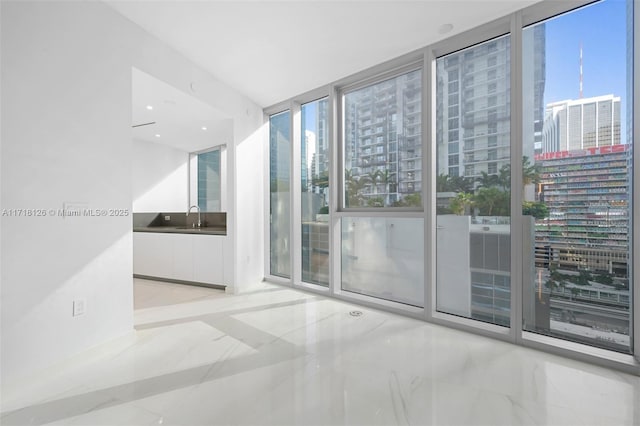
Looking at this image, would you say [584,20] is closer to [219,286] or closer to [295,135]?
[295,135]

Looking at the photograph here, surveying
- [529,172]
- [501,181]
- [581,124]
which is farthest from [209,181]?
[581,124]

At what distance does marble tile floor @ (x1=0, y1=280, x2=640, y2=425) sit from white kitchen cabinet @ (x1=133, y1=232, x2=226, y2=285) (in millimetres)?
1386

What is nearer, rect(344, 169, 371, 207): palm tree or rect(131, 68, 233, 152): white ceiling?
rect(131, 68, 233, 152): white ceiling

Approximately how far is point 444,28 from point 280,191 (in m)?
2.73

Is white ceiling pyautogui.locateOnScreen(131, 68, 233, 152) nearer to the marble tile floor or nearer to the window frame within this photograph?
the window frame

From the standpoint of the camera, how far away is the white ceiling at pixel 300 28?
223 centimetres

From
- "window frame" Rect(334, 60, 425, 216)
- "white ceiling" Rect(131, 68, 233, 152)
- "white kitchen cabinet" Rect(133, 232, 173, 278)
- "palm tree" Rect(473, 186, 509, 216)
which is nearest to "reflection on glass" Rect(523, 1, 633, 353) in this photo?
"palm tree" Rect(473, 186, 509, 216)

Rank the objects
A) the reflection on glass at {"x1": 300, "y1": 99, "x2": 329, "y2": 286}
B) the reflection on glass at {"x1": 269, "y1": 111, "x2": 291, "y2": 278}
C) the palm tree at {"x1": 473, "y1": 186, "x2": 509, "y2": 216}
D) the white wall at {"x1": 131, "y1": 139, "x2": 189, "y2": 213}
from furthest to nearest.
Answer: the white wall at {"x1": 131, "y1": 139, "x2": 189, "y2": 213} → the reflection on glass at {"x1": 269, "y1": 111, "x2": 291, "y2": 278} → the reflection on glass at {"x1": 300, "y1": 99, "x2": 329, "y2": 286} → the palm tree at {"x1": 473, "y1": 186, "x2": 509, "y2": 216}

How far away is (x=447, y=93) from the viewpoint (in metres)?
2.78

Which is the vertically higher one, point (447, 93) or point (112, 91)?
point (447, 93)

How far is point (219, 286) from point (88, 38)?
300 cm

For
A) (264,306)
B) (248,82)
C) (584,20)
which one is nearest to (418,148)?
(584,20)

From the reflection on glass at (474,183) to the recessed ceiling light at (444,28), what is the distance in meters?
0.29

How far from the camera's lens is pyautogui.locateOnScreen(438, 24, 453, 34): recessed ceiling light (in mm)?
2462
